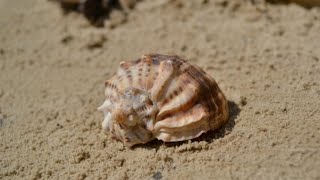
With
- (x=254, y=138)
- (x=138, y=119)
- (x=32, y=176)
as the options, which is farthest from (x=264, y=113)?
(x=32, y=176)

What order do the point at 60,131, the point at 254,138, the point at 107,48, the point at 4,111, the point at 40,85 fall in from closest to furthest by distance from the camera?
the point at 254,138 < the point at 60,131 < the point at 4,111 < the point at 40,85 < the point at 107,48

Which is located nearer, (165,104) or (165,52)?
(165,104)

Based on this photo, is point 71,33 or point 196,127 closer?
point 196,127

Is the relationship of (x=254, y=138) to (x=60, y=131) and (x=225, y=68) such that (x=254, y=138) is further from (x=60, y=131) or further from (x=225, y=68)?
(x=60, y=131)
